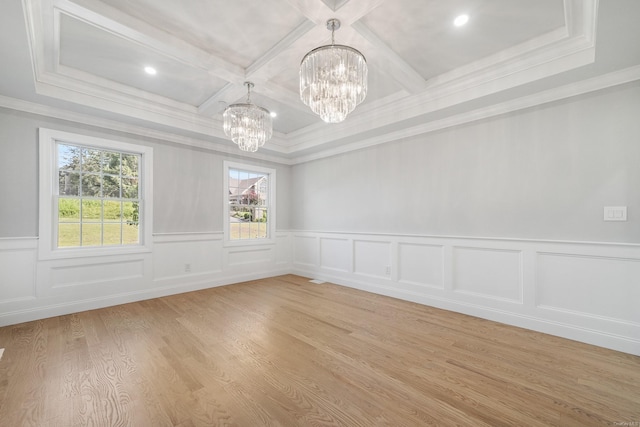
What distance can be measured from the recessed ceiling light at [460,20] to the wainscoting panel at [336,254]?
323 centimetres

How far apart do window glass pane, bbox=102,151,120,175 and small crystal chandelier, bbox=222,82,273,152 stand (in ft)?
6.56

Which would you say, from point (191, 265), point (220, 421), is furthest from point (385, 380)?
point (191, 265)

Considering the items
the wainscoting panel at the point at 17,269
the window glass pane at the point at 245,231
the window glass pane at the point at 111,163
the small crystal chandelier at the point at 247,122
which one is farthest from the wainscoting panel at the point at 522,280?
the wainscoting panel at the point at 17,269

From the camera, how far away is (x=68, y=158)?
3422 millimetres

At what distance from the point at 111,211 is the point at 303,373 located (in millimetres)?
3471

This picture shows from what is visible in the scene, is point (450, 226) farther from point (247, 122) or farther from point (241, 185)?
point (241, 185)

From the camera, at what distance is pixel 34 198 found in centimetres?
312

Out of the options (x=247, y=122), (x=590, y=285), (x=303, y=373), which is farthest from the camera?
(x=247, y=122)

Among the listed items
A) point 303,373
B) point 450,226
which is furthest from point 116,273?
point 450,226

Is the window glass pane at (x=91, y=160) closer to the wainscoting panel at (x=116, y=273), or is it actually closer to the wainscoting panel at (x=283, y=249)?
the wainscoting panel at (x=116, y=273)

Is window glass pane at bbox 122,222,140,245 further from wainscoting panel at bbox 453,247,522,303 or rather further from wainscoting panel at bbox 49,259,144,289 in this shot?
wainscoting panel at bbox 453,247,522,303

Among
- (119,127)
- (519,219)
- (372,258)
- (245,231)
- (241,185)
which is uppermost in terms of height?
(119,127)

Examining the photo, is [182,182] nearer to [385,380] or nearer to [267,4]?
[267,4]

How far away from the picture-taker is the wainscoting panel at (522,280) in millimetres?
2424
